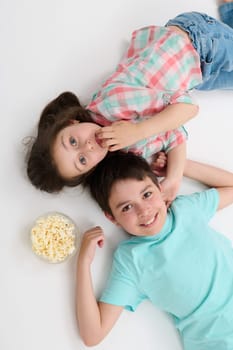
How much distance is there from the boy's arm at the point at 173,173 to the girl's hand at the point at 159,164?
2cm

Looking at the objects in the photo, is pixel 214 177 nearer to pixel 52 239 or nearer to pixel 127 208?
pixel 127 208

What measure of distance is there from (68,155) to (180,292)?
0.44 meters

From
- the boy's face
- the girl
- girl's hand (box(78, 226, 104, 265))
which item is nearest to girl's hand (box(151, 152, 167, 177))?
the girl

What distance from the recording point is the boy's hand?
1.15 m

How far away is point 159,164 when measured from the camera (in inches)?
47.1

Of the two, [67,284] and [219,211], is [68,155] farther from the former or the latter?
[219,211]

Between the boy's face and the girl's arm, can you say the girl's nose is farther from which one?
the girl's arm

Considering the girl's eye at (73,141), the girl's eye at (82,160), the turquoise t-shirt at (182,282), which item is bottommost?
the turquoise t-shirt at (182,282)

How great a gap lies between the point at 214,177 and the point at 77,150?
0.43 m

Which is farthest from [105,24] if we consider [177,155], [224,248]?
[224,248]

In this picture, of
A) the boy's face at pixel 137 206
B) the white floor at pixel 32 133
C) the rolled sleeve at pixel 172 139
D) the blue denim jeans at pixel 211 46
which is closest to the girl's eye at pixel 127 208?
the boy's face at pixel 137 206

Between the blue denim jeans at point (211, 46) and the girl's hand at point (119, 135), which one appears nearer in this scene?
the girl's hand at point (119, 135)

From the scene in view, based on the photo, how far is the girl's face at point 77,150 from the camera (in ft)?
3.35

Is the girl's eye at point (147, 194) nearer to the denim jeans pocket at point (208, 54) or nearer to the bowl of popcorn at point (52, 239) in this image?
the bowl of popcorn at point (52, 239)
